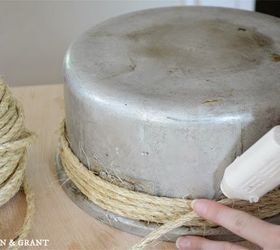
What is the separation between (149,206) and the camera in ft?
1.92

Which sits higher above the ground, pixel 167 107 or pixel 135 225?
pixel 167 107

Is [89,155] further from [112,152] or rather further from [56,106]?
[56,106]

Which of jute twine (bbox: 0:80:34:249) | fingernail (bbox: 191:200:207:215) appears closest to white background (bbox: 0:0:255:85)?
jute twine (bbox: 0:80:34:249)

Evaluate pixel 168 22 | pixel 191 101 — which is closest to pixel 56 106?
pixel 168 22

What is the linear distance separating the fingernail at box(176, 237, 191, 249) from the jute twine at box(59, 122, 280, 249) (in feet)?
0.06

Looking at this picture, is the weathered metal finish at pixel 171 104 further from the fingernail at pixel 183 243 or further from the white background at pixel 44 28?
the white background at pixel 44 28

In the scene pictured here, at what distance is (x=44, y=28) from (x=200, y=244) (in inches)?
25.1

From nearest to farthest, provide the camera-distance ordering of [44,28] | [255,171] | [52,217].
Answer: [255,171] < [52,217] < [44,28]

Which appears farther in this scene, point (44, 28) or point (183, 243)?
point (44, 28)

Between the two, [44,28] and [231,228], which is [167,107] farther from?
[44,28]

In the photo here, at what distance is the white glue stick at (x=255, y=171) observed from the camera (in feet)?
1.69

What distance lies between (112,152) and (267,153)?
0.54ft

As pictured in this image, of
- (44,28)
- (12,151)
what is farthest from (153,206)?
(44,28)

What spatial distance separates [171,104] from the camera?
54 cm
